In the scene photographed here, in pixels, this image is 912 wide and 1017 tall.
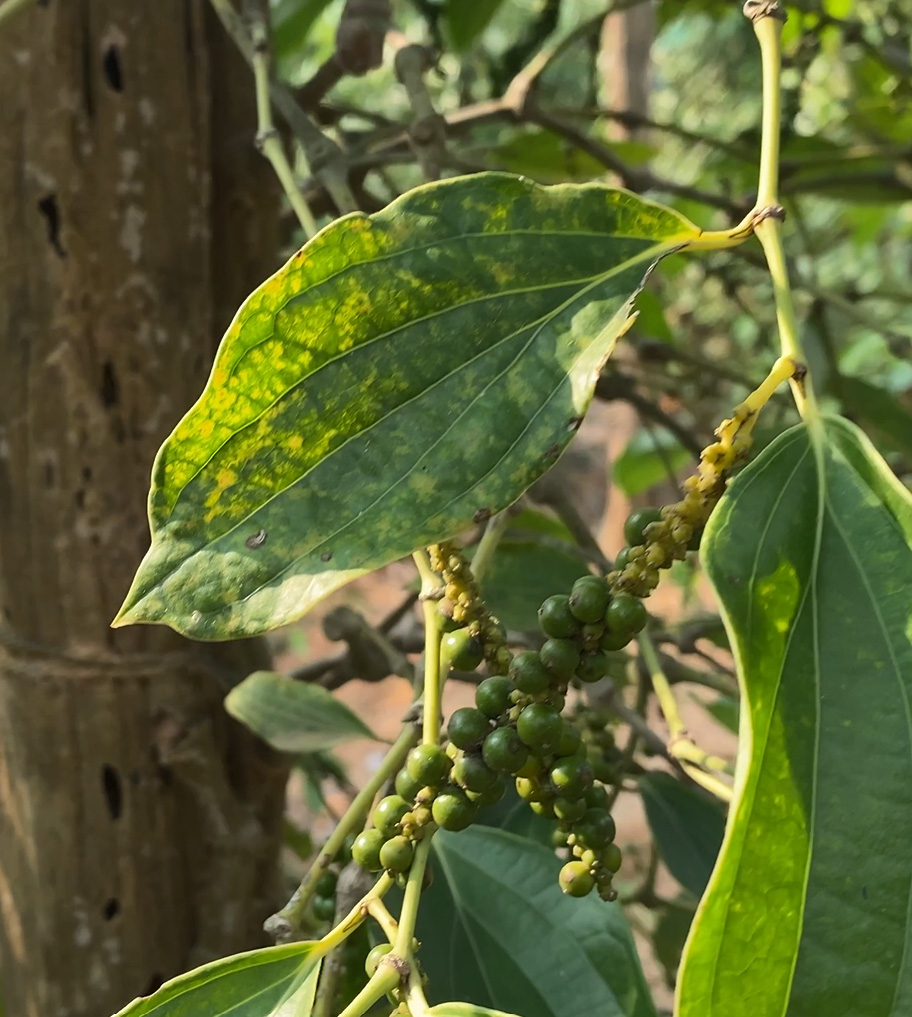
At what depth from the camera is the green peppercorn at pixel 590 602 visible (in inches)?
8.3

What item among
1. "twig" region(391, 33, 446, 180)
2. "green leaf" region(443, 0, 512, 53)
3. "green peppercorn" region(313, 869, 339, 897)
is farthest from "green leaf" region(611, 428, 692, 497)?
"green peppercorn" region(313, 869, 339, 897)

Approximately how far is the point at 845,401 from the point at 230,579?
520mm

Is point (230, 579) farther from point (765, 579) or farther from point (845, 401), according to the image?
point (845, 401)

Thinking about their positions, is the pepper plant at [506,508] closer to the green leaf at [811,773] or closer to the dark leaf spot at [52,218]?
the green leaf at [811,773]

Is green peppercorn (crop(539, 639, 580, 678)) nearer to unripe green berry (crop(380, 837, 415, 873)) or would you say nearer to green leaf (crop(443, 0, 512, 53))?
unripe green berry (crop(380, 837, 415, 873))

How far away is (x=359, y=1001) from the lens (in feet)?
0.63

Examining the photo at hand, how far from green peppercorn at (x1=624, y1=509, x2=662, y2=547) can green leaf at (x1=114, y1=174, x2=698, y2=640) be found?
31mm

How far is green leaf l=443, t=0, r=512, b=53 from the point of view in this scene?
0.60 m

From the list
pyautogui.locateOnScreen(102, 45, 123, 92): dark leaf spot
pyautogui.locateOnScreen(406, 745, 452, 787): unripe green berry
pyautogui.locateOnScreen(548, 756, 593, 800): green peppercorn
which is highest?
pyautogui.locateOnScreen(102, 45, 123, 92): dark leaf spot

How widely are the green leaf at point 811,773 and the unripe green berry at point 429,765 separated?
7 centimetres

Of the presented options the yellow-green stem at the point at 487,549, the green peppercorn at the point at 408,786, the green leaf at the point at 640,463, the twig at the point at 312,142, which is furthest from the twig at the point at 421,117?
the green leaf at the point at 640,463

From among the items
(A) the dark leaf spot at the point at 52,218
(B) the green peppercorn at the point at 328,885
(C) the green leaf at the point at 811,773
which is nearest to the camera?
(C) the green leaf at the point at 811,773

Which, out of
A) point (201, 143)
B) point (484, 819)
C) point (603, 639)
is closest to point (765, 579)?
point (603, 639)

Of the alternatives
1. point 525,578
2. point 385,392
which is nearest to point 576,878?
point 385,392
